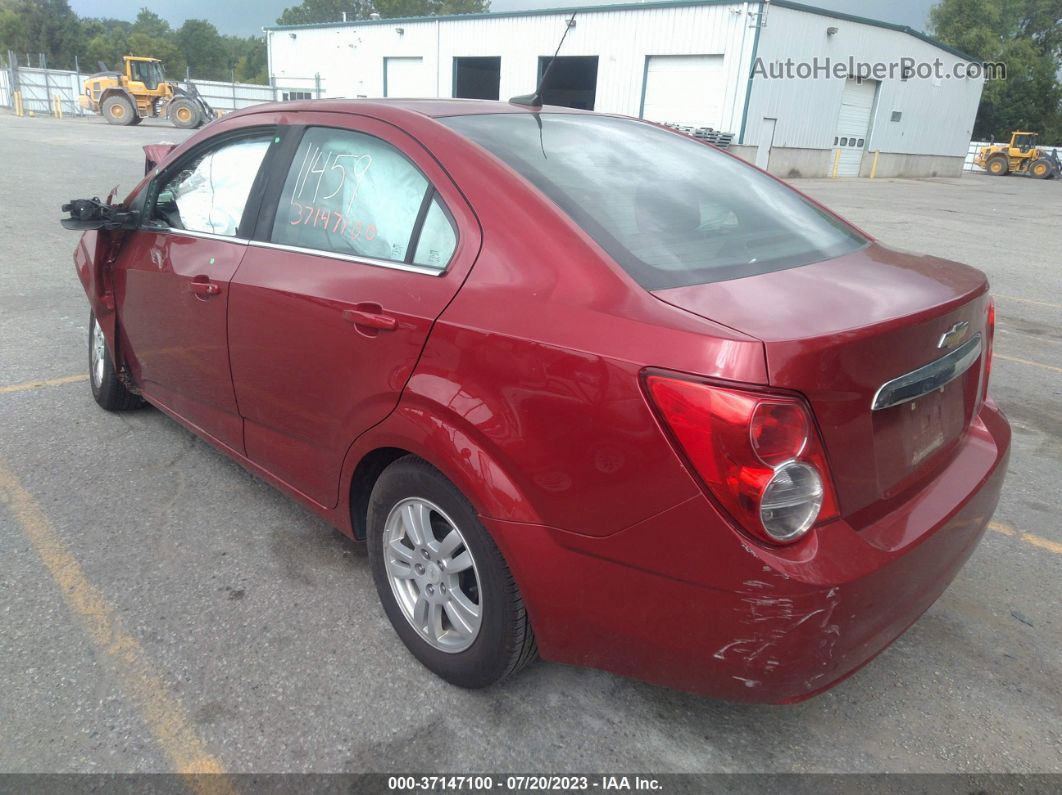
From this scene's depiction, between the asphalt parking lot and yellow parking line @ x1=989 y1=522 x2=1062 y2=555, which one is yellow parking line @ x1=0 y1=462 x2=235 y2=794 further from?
yellow parking line @ x1=989 y1=522 x2=1062 y2=555

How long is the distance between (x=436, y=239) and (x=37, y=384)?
3565mm

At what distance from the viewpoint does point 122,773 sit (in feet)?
6.77

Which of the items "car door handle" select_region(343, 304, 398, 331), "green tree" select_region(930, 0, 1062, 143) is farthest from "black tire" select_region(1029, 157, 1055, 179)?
"car door handle" select_region(343, 304, 398, 331)

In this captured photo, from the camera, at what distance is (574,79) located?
111ft

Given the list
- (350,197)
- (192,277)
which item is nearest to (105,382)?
(192,277)

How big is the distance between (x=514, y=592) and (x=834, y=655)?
0.79 meters

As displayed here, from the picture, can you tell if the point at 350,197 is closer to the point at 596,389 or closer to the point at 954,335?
the point at 596,389

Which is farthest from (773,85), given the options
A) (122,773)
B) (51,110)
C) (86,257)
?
(51,110)

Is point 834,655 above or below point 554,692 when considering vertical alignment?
above

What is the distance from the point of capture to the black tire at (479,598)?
212 centimetres

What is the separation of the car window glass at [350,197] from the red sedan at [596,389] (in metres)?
0.01

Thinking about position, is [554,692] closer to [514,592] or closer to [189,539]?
[514,592]

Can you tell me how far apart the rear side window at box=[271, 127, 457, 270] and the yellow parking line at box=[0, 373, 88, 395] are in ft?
8.99

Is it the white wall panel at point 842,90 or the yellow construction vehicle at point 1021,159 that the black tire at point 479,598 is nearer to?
the white wall panel at point 842,90
